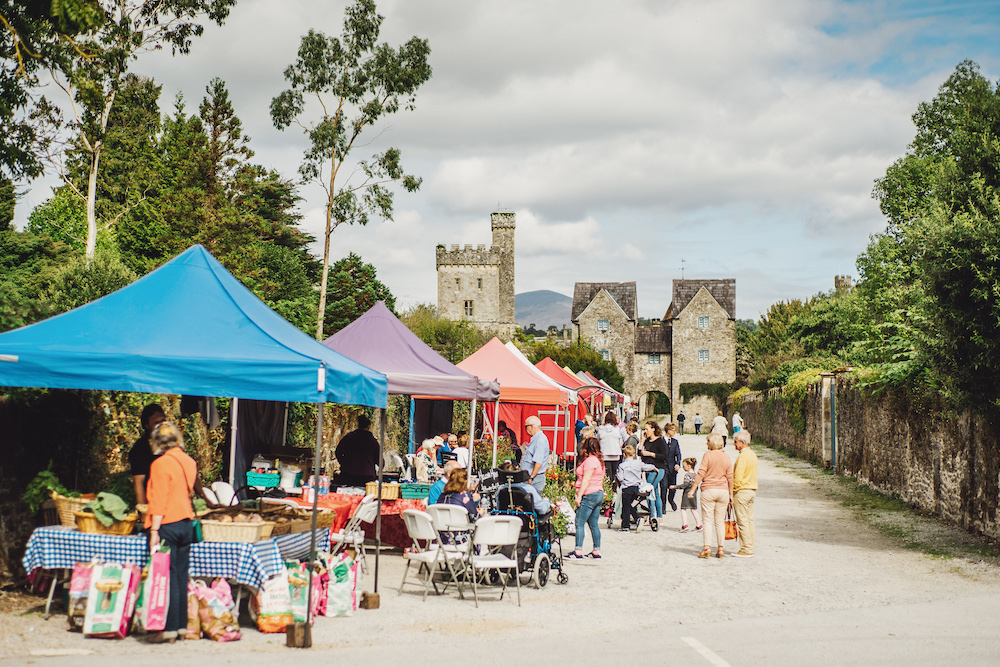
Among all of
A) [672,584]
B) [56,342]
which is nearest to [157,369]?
[56,342]

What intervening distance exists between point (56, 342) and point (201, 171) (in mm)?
38259

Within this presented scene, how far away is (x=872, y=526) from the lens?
14320 mm

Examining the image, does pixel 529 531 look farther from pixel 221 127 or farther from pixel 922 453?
pixel 221 127

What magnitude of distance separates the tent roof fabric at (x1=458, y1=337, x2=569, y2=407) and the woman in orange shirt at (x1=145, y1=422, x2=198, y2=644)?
1019 centimetres

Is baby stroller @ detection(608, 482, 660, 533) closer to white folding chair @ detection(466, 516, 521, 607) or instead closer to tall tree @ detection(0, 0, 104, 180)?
white folding chair @ detection(466, 516, 521, 607)

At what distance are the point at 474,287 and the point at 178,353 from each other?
81.7 meters

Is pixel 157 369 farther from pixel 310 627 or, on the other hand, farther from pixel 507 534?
pixel 507 534

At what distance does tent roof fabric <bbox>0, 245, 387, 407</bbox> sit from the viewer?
7184mm

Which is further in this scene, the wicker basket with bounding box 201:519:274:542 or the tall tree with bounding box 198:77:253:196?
the tall tree with bounding box 198:77:253:196

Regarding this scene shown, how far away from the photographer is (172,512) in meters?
6.70

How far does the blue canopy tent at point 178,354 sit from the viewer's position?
283 inches

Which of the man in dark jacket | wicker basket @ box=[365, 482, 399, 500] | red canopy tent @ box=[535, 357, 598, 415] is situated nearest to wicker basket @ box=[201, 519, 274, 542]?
wicker basket @ box=[365, 482, 399, 500]

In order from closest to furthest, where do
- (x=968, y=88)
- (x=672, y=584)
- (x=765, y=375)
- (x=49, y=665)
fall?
(x=49, y=665) < (x=672, y=584) < (x=968, y=88) < (x=765, y=375)

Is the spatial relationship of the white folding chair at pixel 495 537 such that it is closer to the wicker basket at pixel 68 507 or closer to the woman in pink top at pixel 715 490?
the wicker basket at pixel 68 507
